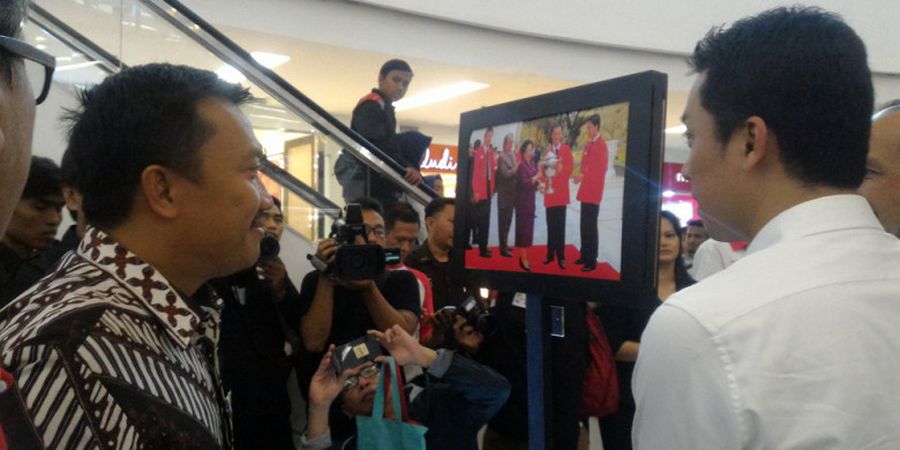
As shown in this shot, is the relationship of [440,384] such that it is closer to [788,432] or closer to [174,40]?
[788,432]

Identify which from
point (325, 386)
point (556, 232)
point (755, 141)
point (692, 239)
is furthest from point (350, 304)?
point (692, 239)

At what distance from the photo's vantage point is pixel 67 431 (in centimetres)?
82

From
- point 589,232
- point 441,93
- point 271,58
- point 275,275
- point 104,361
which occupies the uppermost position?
point 271,58

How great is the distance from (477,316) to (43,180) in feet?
5.07

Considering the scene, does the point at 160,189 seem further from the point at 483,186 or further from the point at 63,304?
the point at 483,186

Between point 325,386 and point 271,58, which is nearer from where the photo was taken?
point 325,386

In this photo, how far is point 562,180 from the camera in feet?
5.00

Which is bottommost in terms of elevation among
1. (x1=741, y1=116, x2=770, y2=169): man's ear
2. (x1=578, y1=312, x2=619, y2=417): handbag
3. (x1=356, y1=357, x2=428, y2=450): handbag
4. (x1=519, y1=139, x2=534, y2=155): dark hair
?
(x1=578, y1=312, x2=619, y2=417): handbag

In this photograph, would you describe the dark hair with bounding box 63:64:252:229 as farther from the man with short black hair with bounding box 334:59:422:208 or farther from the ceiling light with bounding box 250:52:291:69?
the ceiling light with bounding box 250:52:291:69

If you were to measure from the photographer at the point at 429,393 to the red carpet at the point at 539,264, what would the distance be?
34 centimetres

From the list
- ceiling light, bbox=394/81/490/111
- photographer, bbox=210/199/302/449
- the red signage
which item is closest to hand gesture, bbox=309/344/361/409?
photographer, bbox=210/199/302/449

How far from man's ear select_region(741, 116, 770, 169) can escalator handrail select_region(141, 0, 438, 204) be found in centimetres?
321

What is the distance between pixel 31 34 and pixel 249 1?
10.3 ft

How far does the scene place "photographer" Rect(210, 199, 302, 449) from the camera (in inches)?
89.8
